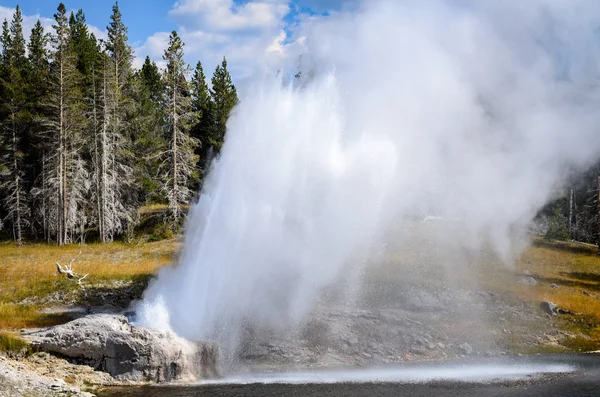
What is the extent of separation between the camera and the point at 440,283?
32.0m

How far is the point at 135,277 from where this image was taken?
103 feet

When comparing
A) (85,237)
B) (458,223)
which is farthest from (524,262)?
(85,237)

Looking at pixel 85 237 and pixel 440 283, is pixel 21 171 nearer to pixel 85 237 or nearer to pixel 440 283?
pixel 85 237

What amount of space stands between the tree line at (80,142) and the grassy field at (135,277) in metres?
4.75

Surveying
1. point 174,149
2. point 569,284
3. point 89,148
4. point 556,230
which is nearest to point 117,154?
point 89,148

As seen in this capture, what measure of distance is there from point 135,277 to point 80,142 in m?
20.1

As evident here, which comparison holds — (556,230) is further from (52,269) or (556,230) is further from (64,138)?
(64,138)

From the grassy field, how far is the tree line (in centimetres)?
475

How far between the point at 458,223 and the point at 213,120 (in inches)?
1270

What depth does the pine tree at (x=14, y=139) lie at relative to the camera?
46.0 metres

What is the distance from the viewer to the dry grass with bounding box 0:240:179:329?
84.7 ft

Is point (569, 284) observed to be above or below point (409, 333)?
above

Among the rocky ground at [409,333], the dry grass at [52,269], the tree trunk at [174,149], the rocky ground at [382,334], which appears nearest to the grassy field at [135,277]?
the dry grass at [52,269]

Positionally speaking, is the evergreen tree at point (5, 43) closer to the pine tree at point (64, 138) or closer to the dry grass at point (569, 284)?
the pine tree at point (64, 138)
